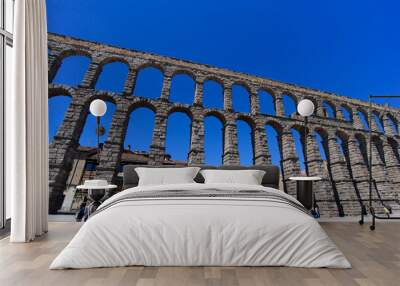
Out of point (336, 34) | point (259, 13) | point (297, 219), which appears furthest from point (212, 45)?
point (297, 219)

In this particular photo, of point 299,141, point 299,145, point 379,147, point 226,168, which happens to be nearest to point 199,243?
point 226,168

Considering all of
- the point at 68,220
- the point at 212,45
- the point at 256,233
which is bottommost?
the point at 68,220

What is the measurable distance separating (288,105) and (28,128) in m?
5.68

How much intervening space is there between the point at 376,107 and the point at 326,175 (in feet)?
8.30

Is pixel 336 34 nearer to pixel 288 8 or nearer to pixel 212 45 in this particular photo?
pixel 288 8

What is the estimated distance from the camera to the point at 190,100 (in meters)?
6.55

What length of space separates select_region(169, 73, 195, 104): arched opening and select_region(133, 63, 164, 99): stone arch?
1.09 feet

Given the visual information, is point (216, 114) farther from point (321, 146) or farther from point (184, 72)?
point (321, 146)

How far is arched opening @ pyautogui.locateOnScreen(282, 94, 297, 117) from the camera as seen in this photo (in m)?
6.87

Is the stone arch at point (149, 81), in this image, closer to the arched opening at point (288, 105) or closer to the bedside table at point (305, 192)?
the arched opening at point (288, 105)

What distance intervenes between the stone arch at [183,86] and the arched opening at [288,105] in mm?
2298

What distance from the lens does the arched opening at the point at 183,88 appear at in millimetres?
6492

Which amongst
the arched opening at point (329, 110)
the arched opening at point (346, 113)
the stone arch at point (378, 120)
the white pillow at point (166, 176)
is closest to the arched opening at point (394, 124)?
the stone arch at point (378, 120)

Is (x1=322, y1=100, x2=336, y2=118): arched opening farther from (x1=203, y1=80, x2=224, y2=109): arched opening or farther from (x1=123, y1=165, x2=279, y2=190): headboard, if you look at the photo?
(x1=123, y1=165, x2=279, y2=190): headboard
